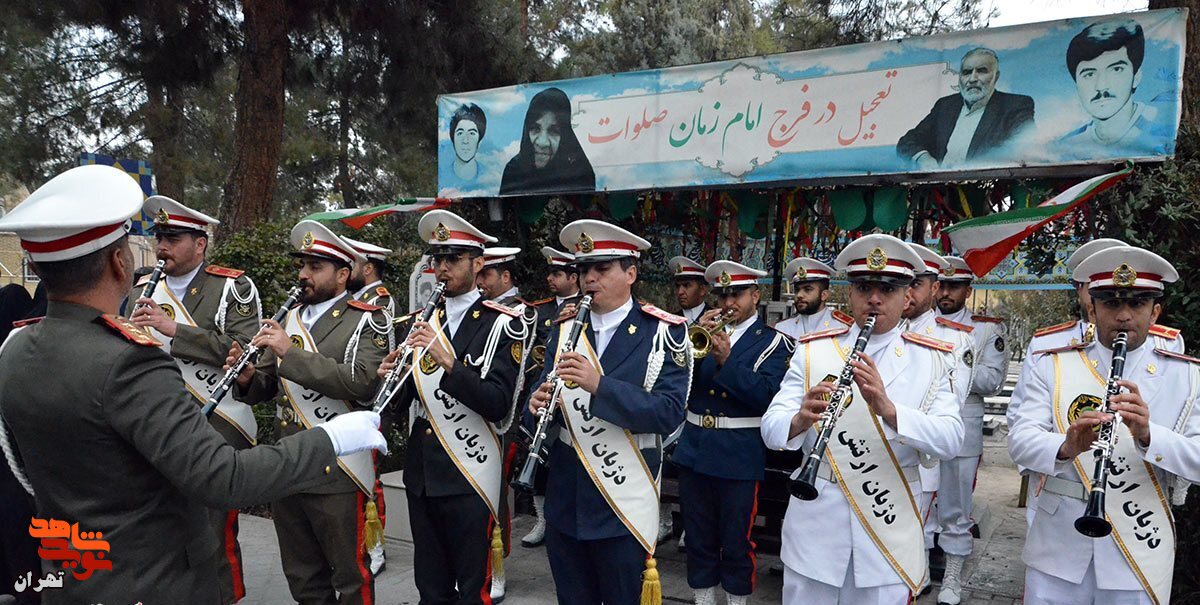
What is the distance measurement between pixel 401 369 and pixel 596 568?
142cm

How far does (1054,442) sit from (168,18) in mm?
11234

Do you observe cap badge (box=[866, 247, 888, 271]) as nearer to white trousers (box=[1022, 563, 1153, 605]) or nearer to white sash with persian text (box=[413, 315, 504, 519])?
white trousers (box=[1022, 563, 1153, 605])

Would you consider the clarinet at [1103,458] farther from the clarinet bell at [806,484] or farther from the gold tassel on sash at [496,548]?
the gold tassel on sash at [496,548]

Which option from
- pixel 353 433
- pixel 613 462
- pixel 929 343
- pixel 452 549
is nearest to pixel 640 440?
pixel 613 462

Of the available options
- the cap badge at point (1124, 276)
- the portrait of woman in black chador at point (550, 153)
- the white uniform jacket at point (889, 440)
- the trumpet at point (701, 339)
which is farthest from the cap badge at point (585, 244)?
the portrait of woman in black chador at point (550, 153)

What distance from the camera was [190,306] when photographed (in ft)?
17.1

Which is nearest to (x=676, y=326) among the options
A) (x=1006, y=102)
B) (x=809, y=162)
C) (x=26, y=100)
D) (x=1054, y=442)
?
(x=1054, y=442)

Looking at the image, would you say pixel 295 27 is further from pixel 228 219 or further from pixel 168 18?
pixel 228 219

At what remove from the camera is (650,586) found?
13.3 ft

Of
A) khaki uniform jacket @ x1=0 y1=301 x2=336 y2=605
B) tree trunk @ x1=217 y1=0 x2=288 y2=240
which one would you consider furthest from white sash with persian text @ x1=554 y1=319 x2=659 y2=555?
tree trunk @ x1=217 y1=0 x2=288 y2=240

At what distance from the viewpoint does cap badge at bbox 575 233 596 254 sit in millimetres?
4059

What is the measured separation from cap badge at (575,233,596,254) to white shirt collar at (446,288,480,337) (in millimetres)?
914

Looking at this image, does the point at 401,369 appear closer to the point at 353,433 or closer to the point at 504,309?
the point at 504,309

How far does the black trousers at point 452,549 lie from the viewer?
4.50 meters
